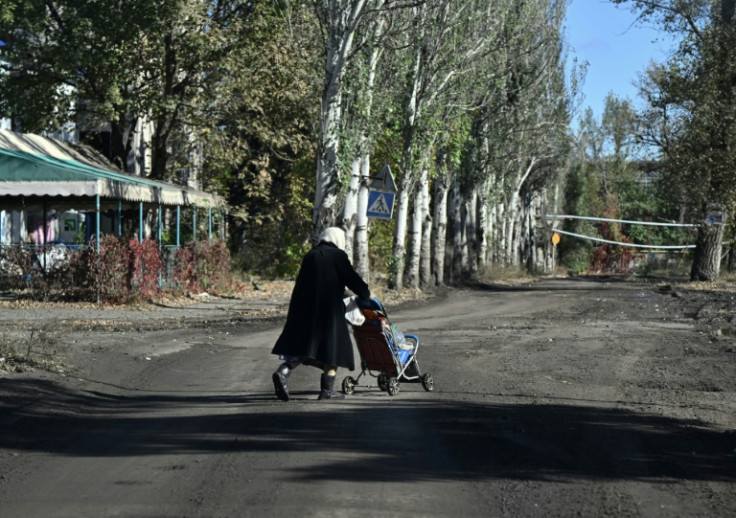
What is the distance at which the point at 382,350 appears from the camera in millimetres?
10258

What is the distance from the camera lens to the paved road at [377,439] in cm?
593

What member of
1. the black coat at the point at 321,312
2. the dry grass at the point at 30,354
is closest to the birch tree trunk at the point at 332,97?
the dry grass at the point at 30,354

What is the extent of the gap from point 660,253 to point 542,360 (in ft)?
215

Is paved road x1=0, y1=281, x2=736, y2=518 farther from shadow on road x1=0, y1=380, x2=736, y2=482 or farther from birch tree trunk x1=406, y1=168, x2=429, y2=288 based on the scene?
birch tree trunk x1=406, y1=168, x2=429, y2=288

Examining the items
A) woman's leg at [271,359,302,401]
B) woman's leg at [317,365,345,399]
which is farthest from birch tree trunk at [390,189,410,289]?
woman's leg at [271,359,302,401]

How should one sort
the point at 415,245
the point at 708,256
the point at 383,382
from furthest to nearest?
the point at 708,256 < the point at 415,245 < the point at 383,382

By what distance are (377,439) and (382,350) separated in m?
2.54

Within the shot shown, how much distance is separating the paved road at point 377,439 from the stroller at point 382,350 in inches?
9.8

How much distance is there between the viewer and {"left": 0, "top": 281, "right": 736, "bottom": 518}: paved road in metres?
5.93

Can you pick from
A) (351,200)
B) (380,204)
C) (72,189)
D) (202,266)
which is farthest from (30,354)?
(202,266)

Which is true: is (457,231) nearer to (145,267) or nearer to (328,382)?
(145,267)

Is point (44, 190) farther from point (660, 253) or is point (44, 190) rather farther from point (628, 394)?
point (660, 253)

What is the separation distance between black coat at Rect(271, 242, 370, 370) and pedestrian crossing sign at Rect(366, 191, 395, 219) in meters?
13.5

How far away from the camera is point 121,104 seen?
27422mm
